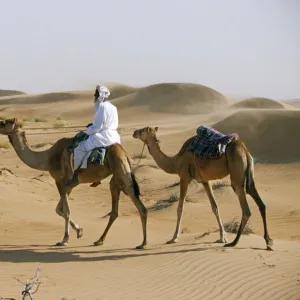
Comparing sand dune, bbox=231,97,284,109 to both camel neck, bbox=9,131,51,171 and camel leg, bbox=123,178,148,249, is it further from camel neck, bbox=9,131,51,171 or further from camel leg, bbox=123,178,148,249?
camel leg, bbox=123,178,148,249

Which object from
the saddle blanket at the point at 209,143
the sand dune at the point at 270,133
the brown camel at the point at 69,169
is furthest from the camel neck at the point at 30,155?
the sand dune at the point at 270,133

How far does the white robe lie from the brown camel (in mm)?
141

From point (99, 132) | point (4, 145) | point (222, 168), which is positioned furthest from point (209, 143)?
point (4, 145)

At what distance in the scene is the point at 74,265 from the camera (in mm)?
10047

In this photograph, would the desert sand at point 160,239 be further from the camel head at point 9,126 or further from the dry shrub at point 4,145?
the camel head at point 9,126

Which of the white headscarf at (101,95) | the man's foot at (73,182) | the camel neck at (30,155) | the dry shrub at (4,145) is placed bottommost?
the dry shrub at (4,145)

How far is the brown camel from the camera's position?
1120cm

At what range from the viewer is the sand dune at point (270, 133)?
25156 mm

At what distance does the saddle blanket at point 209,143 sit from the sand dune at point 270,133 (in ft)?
42.5

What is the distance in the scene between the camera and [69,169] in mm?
11523

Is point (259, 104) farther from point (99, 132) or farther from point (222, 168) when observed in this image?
point (99, 132)

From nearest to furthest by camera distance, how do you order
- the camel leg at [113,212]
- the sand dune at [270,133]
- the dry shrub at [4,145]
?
the camel leg at [113,212] < the sand dune at [270,133] < the dry shrub at [4,145]

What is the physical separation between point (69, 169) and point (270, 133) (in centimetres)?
1711

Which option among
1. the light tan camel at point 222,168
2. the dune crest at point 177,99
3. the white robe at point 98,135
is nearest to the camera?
the light tan camel at point 222,168
